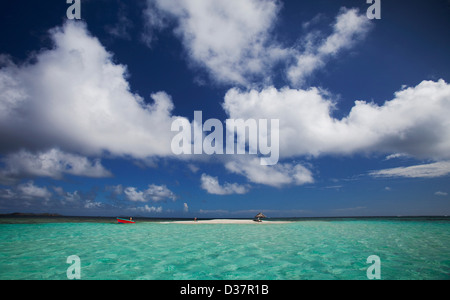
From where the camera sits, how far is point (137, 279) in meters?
8.77

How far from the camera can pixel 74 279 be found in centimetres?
858

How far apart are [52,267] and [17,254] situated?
5.70 m

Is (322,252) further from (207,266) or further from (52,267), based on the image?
(52,267)

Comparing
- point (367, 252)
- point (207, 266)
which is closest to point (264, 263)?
point (207, 266)
